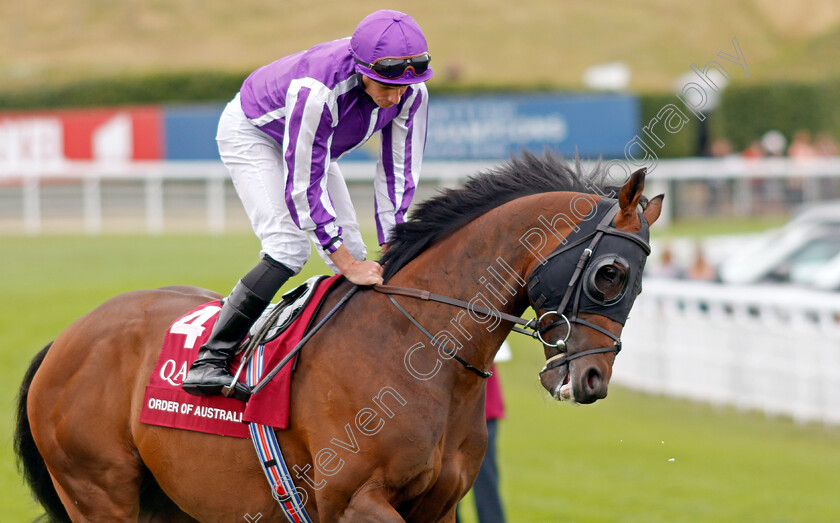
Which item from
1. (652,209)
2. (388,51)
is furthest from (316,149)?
(652,209)

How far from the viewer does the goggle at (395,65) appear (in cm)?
321

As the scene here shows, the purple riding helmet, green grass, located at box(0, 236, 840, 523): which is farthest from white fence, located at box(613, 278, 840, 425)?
the purple riding helmet

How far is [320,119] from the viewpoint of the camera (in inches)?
129

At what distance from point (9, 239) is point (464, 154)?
7924 millimetres

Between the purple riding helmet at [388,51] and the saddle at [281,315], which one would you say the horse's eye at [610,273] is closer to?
the purple riding helmet at [388,51]

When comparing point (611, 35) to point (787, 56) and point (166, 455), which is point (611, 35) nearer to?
point (787, 56)

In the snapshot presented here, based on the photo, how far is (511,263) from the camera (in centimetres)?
323

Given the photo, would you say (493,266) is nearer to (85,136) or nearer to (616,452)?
(616,452)

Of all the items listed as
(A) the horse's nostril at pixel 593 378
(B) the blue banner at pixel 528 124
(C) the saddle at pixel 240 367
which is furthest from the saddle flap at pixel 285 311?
(B) the blue banner at pixel 528 124

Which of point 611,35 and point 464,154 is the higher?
point 611,35

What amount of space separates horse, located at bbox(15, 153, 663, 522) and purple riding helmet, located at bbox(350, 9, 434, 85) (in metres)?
0.44

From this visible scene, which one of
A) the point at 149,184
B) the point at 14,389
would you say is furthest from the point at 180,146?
the point at 14,389

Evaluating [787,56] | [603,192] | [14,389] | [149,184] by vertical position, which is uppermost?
[787,56]

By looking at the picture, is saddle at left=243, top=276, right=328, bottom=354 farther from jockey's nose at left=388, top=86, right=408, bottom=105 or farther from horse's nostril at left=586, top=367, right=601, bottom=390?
horse's nostril at left=586, top=367, right=601, bottom=390
